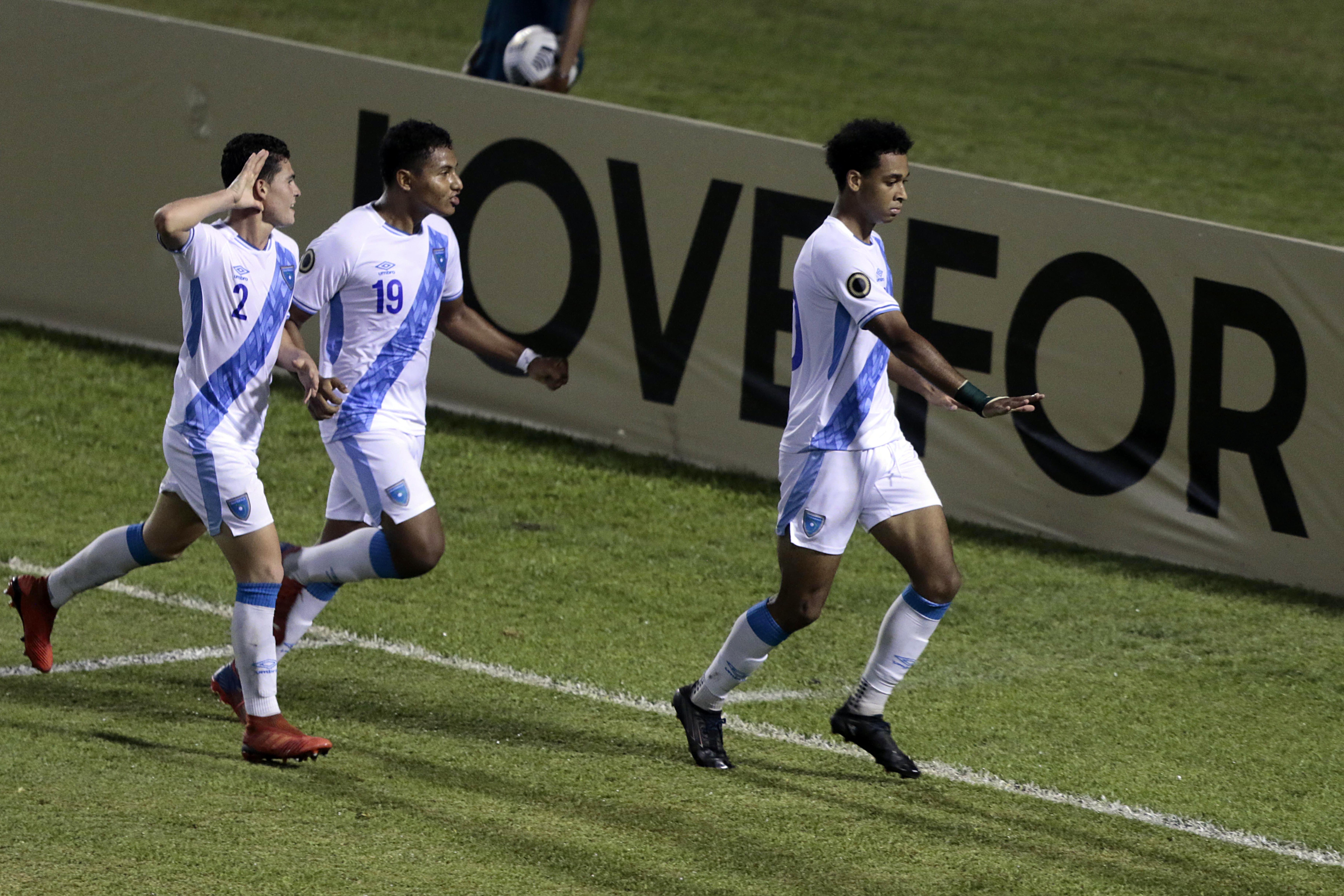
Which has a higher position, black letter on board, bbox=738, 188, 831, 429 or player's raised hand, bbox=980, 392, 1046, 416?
player's raised hand, bbox=980, 392, 1046, 416

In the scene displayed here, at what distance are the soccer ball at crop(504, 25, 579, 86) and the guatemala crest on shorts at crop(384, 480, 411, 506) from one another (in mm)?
5491

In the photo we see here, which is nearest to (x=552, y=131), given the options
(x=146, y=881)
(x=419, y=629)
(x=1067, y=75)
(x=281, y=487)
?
(x=281, y=487)

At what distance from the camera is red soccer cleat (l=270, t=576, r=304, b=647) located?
22.6 ft

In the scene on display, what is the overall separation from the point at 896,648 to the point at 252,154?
272cm

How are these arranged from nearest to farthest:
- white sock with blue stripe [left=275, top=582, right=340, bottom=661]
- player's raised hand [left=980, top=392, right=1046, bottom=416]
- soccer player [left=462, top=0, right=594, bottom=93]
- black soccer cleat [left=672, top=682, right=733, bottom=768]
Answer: player's raised hand [left=980, top=392, right=1046, bottom=416]
black soccer cleat [left=672, top=682, right=733, bottom=768]
white sock with blue stripe [left=275, top=582, right=340, bottom=661]
soccer player [left=462, top=0, right=594, bottom=93]

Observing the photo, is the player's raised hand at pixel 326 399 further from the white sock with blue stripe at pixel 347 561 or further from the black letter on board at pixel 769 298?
the black letter on board at pixel 769 298

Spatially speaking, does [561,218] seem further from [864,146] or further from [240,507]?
[240,507]

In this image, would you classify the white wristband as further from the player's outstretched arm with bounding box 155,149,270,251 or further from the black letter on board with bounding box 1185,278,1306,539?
the black letter on board with bounding box 1185,278,1306,539

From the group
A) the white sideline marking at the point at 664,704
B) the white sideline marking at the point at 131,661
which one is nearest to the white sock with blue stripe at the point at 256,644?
the white sideline marking at the point at 131,661

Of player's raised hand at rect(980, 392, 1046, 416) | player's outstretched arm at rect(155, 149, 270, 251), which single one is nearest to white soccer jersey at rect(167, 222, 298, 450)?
player's outstretched arm at rect(155, 149, 270, 251)

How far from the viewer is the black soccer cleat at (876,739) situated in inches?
257

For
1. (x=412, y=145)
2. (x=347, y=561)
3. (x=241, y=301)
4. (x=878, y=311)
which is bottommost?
(x=347, y=561)

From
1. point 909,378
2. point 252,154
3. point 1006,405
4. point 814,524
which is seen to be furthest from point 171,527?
point 1006,405

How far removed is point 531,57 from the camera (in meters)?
11.7
